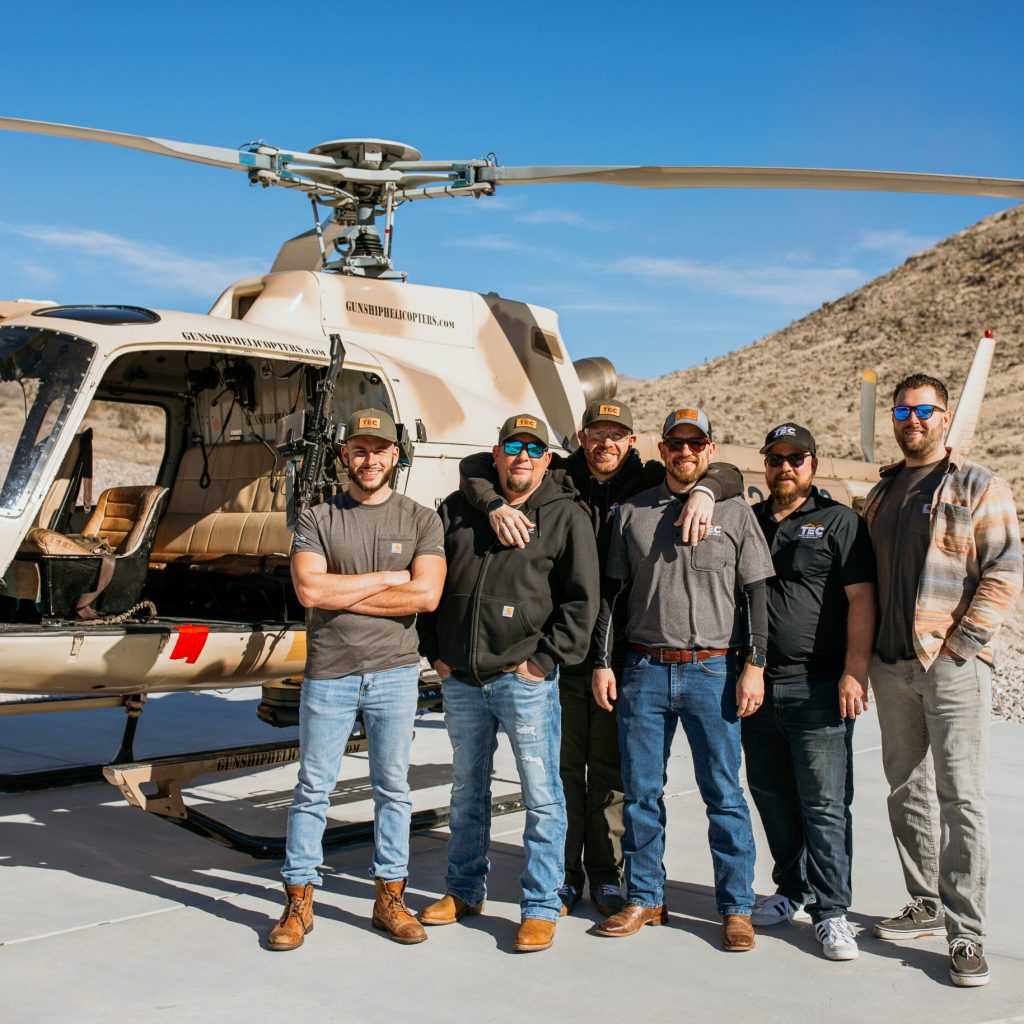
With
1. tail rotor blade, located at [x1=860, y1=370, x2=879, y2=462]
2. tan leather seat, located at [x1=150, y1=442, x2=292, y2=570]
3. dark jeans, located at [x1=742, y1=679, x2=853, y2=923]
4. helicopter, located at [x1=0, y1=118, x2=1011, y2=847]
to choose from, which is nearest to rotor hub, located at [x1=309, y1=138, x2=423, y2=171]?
helicopter, located at [x1=0, y1=118, x2=1011, y2=847]

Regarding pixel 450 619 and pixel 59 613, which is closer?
pixel 450 619

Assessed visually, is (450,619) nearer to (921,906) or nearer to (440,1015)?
(440,1015)

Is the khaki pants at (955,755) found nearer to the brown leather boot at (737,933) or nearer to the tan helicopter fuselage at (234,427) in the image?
the brown leather boot at (737,933)

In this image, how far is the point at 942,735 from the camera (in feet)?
14.4

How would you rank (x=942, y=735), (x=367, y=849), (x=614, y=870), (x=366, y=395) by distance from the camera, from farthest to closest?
(x=366, y=395) → (x=367, y=849) → (x=614, y=870) → (x=942, y=735)

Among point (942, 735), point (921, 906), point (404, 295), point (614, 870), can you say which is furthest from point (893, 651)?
point (404, 295)

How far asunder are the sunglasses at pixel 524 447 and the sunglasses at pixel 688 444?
1.71 ft

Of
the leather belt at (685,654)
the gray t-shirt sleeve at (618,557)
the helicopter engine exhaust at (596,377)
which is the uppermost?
the helicopter engine exhaust at (596,377)

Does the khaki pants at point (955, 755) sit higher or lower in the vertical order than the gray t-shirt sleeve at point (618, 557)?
lower

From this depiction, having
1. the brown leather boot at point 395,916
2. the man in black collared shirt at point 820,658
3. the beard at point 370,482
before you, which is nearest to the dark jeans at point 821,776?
the man in black collared shirt at point 820,658

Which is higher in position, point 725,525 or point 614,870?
point 725,525

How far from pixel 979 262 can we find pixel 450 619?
56.9 metres

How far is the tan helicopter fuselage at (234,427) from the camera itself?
534 cm

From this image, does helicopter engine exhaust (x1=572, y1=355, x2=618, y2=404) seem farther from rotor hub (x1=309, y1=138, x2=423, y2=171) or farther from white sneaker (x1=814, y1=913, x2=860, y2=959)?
white sneaker (x1=814, y1=913, x2=860, y2=959)
